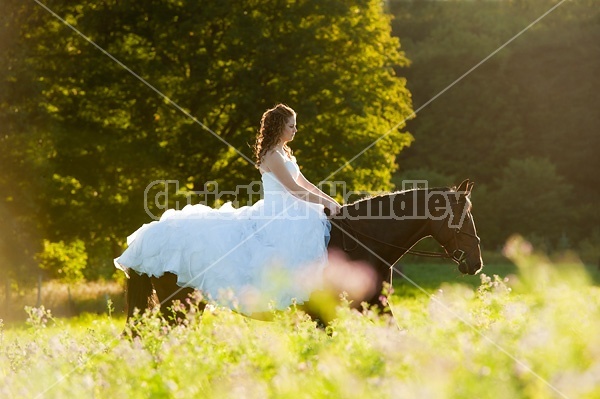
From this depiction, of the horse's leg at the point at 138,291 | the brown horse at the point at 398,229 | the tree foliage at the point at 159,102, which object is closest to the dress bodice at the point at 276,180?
the brown horse at the point at 398,229

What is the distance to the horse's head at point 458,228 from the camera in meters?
8.69

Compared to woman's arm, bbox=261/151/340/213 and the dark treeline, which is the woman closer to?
woman's arm, bbox=261/151/340/213

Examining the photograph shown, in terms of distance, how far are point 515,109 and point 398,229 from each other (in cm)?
5174

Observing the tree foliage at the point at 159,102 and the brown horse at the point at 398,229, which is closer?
the brown horse at the point at 398,229

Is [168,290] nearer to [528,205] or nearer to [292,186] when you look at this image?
[292,186]

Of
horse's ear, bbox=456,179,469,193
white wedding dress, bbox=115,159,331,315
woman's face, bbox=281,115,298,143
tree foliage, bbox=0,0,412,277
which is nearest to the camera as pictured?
white wedding dress, bbox=115,159,331,315

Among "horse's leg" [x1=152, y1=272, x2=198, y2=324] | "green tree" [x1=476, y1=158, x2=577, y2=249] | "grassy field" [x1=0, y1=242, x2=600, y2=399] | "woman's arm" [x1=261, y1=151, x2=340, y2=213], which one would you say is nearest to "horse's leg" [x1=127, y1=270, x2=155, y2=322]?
"horse's leg" [x1=152, y1=272, x2=198, y2=324]

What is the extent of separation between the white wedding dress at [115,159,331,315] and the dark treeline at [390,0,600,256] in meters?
45.0

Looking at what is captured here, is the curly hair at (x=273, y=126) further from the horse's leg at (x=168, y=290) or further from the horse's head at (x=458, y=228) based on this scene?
the horse's head at (x=458, y=228)

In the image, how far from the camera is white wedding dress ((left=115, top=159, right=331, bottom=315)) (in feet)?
27.8

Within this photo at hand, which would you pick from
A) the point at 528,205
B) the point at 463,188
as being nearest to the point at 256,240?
the point at 463,188

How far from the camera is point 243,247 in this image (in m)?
8.69

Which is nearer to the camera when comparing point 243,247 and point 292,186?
point 243,247

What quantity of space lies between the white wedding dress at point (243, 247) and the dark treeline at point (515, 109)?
45.0m
